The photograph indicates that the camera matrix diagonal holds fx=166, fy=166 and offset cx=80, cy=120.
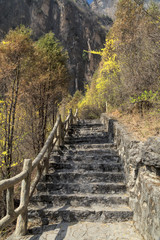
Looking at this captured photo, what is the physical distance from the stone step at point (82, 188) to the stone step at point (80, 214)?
54cm

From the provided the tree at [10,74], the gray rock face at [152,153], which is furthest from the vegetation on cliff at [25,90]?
the gray rock face at [152,153]

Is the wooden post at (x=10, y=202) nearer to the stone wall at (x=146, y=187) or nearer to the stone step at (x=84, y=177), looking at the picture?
the stone step at (x=84, y=177)

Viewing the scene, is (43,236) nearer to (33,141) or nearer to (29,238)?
(29,238)

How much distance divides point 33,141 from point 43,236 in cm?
503

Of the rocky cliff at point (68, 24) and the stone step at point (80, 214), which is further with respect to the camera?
the rocky cliff at point (68, 24)

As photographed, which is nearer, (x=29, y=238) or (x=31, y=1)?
(x=29, y=238)

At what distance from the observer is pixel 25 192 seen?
10.2 ft

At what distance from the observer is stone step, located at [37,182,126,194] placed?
157 inches

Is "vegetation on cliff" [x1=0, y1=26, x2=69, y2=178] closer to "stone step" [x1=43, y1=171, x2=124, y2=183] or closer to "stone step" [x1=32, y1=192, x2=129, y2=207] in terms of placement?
"stone step" [x1=43, y1=171, x2=124, y2=183]

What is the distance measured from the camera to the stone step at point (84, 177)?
4.30 m

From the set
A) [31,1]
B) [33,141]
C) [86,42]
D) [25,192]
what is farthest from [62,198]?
[31,1]

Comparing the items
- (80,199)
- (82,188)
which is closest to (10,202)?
(80,199)

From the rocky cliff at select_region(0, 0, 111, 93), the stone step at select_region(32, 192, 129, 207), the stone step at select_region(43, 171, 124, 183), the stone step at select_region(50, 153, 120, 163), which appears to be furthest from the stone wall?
the rocky cliff at select_region(0, 0, 111, 93)

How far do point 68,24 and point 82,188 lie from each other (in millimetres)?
44356
